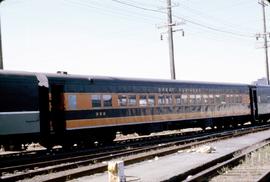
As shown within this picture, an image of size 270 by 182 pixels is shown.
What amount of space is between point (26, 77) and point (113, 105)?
5.24m

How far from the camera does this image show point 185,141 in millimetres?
A: 21281

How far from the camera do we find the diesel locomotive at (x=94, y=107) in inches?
684

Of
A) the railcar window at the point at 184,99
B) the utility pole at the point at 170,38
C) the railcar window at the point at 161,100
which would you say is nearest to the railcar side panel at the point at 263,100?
the utility pole at the point at 170,38

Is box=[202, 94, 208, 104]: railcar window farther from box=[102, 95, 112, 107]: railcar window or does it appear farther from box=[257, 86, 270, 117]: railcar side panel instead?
box=[102, 95, 112, 107]: railcar window

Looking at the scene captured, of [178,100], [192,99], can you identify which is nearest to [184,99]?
[178,100]

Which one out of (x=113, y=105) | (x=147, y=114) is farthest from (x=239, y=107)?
(x=113, y=105)

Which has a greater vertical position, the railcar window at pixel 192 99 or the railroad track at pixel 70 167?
the railcar window at pixel 192 99

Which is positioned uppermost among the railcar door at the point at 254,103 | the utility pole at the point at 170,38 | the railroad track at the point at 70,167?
the utility pole at the point at 170,38

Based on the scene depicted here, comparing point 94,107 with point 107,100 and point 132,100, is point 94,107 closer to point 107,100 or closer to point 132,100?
point 107,100

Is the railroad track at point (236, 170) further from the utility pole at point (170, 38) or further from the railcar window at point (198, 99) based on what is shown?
the utility pole at point (170, 38)

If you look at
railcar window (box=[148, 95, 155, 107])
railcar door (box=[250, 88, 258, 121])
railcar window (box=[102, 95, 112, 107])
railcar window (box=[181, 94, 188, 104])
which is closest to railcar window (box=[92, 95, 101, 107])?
railcar window (box=[102, 95, 112, 107])

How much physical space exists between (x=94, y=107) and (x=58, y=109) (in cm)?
215

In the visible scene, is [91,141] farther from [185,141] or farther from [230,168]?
[230,168]

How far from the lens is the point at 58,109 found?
62.6 ft
